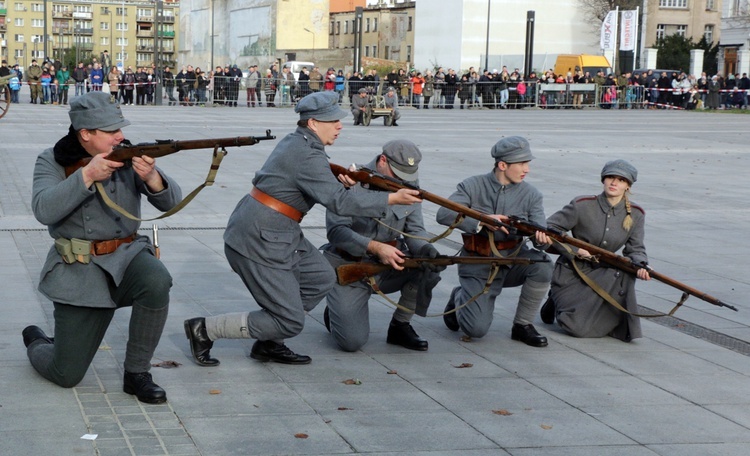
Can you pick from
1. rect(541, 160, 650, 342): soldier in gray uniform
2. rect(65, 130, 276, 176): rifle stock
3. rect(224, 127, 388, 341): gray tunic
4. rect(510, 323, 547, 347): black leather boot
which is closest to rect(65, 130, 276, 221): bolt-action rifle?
rect(65, 130, 276, 176): rifle stock

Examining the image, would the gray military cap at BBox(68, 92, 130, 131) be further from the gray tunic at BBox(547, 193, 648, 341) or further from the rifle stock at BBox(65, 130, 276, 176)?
the gray tunic at BBox(547, 193, 648, 341)

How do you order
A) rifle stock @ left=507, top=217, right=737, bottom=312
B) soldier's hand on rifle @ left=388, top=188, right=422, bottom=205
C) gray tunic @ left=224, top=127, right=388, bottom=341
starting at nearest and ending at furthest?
1. soldier's hand on rifle @ left=388, top=188, right=422, bottom=205
2. gray tunic @ left=224, top=127, right=388, bottom=341
3. rifle stock @ left=507, top=217, right=737, bottom=312

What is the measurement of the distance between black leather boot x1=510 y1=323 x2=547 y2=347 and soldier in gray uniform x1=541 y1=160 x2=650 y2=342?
355mm

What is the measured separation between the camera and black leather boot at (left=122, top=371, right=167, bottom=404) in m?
5.47

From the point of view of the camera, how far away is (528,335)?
7.09 meters

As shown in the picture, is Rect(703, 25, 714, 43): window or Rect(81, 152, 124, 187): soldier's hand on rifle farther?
Rect(703, 25, 714, 43): window

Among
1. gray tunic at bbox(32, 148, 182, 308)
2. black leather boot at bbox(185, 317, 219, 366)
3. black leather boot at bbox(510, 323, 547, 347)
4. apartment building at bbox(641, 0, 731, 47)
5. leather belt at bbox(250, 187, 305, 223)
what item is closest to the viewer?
gray tunic at bbox(32, 148, 182, 308)

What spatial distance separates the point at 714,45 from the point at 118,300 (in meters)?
74.6

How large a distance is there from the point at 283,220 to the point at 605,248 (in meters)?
2.47

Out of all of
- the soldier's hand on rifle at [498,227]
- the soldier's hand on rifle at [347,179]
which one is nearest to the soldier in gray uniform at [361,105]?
the soldier's hand on rifle at [498,227]

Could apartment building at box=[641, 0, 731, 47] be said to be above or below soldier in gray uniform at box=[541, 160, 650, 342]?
above

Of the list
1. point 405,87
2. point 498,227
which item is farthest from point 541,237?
point 405,87

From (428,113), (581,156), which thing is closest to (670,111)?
(428,113)

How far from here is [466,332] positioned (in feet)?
23.4
